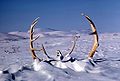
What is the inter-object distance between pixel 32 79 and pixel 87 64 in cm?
242

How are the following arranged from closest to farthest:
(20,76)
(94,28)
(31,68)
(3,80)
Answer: (3,80) → (20,76) → (31,68) → (94,28)

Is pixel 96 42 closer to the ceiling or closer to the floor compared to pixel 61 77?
closer to the ceiling

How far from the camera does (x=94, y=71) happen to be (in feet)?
31.0

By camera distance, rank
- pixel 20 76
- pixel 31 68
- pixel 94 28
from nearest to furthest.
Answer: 1. pixel 20 76
2. pixel 31 68
3. pixel 94 28

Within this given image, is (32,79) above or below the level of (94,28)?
below

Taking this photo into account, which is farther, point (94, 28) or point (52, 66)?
point (94, 28)

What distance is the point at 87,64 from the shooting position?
32.5 feet

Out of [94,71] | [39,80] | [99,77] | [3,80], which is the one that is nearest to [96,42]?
[94,71]

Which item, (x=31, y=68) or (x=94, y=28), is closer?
(x=31, y=68)

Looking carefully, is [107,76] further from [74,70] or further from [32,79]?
[32,79]

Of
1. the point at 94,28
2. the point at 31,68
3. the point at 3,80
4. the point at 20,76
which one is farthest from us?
the point at 94,28

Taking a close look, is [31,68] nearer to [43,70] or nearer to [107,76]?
[43,70]

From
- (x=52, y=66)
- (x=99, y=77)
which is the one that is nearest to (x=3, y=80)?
(x=52, y=66)

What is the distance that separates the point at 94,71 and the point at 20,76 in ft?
8.13
